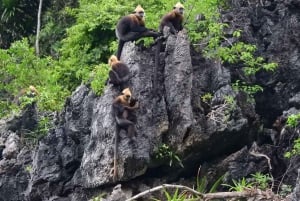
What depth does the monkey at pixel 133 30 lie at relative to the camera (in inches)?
596

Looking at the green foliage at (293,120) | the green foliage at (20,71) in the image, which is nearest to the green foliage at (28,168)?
the green foliage at (20,71)

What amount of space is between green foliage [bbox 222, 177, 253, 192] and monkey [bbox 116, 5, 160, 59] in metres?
2.87

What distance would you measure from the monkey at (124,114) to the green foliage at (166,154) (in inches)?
20.4

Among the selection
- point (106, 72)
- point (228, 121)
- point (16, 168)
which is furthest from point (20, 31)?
point (228, 121)

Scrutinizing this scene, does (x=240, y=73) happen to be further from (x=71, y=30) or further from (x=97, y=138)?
(x=71, y=30)

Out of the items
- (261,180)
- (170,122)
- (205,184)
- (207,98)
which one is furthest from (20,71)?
(261,180)

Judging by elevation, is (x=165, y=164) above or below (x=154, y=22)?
below

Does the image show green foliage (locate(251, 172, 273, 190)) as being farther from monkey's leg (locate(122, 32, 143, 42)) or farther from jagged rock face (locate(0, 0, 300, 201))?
monkey's leg (locate(122, 32, 143, 42))

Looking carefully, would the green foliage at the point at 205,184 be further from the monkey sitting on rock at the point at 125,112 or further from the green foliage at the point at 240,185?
the monkey sitting on rock at the point at 125,112

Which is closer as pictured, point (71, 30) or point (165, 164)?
point (165, 164)

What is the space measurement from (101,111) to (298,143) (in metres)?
3.28

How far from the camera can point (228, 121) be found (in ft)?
47.4

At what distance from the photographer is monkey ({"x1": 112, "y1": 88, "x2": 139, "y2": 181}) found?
13977 millimetres

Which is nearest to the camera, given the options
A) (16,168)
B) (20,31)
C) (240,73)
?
(240,73)
